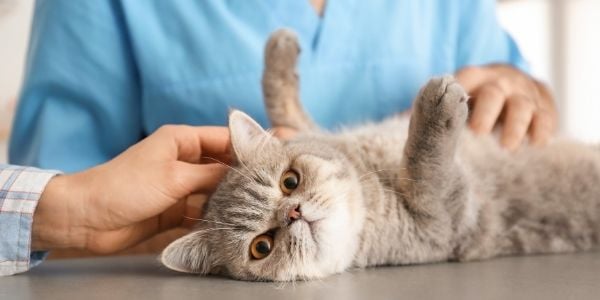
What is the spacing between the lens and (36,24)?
4.99 ft

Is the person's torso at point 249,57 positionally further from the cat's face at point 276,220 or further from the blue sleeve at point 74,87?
the cat's face at point 276,220

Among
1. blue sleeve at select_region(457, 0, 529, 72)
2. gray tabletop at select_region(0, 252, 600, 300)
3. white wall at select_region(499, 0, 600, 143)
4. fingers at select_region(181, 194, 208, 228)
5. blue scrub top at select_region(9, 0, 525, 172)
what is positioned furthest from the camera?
white wall at select_region(499, 0, 600, 143)

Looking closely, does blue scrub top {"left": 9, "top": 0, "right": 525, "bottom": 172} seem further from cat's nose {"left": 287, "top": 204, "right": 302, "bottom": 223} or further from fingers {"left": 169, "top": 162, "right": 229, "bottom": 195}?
cat's nose {"left": 287, "top": 204, "right": 302, "bottom": 223}

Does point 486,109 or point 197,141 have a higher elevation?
point 486,109

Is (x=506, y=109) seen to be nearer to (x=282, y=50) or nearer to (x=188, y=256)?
(x=282, y=50)

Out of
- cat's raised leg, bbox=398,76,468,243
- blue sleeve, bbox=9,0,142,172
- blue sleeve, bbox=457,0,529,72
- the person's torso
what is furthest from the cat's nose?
blue sleeve, bbox=457,0,529,72

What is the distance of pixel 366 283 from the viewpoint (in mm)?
810

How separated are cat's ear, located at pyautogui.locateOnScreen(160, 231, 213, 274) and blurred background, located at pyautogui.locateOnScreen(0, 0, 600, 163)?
6.16 feet

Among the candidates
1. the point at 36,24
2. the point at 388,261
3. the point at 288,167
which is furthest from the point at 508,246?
the point at 36,24

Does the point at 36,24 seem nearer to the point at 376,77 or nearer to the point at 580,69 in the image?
the point at 376,77

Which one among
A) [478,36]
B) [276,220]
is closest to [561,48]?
[478,36]

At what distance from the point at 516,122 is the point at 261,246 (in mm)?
681

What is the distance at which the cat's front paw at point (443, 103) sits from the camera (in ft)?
3.16

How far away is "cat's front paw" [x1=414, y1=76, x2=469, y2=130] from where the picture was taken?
0.96m
